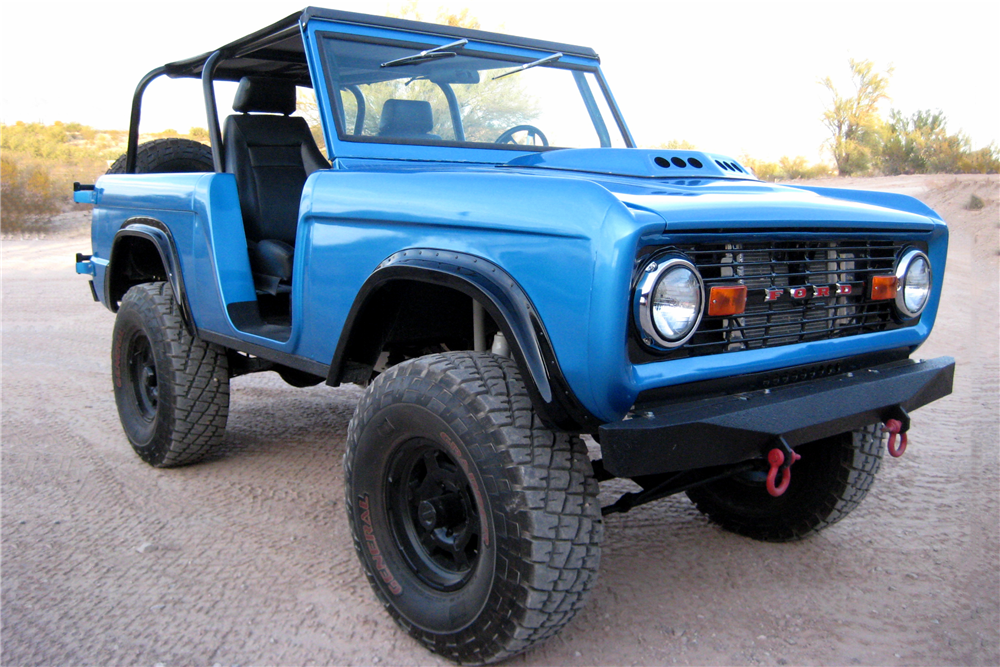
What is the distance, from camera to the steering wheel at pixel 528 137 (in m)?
3.41

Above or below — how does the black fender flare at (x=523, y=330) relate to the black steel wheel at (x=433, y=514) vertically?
above

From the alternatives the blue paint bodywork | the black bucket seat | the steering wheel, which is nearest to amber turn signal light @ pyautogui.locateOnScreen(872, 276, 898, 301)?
the blue paint bodywork

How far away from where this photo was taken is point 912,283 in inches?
99.9

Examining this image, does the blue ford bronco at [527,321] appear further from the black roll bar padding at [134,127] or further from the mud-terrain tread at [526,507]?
the black roll bar padding at [134,127]

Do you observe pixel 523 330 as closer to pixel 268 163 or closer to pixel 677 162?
pixel 677 162

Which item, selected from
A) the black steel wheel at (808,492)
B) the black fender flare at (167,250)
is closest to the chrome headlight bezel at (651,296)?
the black steel wheel at (808,492)

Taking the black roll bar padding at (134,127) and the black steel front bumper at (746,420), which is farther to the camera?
the black roll bar padding at (134,127)

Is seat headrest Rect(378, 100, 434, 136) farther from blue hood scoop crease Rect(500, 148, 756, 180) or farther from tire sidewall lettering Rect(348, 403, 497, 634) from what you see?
tire sidewall lettering Rect(348, 403, 497, 634)

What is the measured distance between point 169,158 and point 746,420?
401 cm

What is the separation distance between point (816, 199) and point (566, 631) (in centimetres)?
155

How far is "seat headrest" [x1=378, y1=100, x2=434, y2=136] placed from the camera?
3125 mm

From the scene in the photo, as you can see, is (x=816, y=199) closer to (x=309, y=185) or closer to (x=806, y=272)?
(x=806, y=272)

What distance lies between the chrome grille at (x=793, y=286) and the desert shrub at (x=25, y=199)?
62.9 ft

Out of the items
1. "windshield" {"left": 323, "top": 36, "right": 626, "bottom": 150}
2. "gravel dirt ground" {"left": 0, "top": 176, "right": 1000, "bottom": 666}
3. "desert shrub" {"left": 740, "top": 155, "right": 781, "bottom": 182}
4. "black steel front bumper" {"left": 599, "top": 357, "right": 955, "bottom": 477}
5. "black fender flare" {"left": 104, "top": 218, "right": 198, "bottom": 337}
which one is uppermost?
"windshield" {"left": 323, "top": 36, "right": 626, "bottom": 150}
